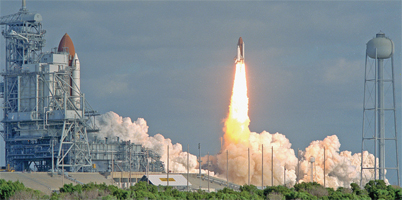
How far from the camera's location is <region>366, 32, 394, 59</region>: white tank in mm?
120125

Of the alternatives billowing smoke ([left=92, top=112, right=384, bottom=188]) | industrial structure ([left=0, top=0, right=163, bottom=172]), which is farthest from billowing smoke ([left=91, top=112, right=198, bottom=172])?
industrial structure ([left=0, top=0, right=163, bottom=172])

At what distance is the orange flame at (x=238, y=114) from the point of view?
13100 centimetres

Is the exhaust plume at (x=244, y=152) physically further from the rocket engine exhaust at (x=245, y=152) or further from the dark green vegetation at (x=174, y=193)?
the dark green vegetation at (x=174, y=193)

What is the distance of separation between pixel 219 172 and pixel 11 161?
35.5m

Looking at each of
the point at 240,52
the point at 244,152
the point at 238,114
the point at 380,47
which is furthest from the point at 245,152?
the point at 380,47

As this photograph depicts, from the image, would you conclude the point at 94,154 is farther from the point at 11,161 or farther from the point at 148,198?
the point at 148,198

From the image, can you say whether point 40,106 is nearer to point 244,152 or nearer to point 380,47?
point 244,152

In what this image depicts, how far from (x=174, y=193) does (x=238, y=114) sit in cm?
4871

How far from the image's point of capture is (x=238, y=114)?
13750 centimetres

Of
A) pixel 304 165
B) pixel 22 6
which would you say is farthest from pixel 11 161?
pixel 304 165

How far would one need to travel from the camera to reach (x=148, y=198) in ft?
277

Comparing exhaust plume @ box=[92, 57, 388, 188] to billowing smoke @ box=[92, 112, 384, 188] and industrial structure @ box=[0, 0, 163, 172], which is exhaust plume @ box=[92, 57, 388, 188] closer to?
billowing smoke @ box=[92, 112, 384, 188]

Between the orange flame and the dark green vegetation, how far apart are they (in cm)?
3265

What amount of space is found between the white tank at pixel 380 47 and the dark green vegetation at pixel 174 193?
81.9 feet
